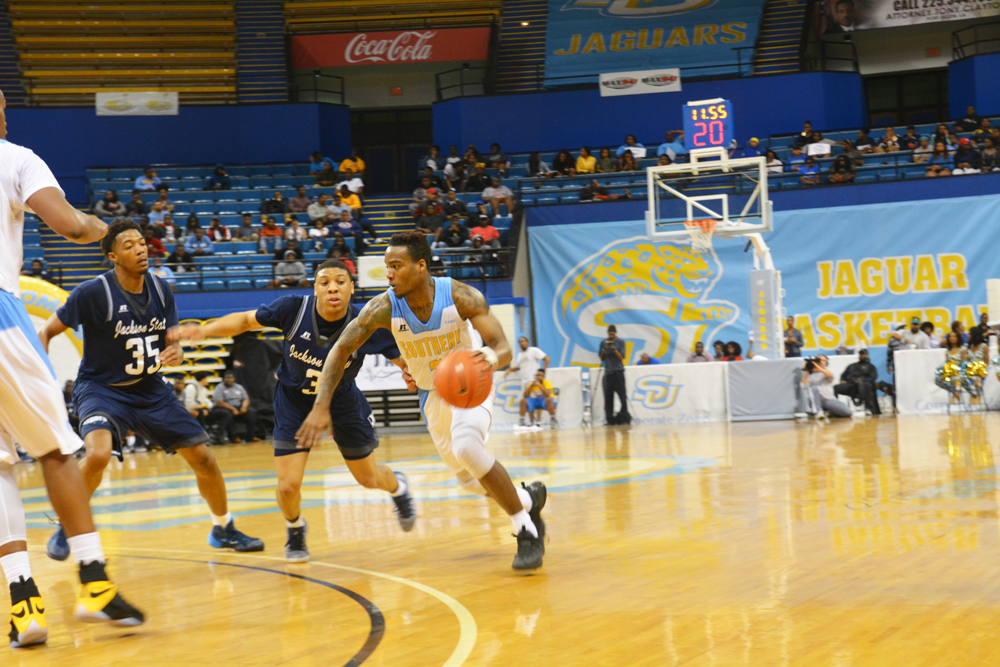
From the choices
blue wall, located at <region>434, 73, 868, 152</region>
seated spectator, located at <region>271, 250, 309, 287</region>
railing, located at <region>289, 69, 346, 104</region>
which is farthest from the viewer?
railing, located at <region>289, 69, 346, 104</region>

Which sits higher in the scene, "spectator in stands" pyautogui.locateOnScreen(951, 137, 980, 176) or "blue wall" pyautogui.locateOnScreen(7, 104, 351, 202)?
"blue wall" pyautogui.locateOnScreen(7, 104, 351, 202)

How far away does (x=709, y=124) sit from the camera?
19.2 meters

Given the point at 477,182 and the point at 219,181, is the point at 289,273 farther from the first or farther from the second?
the point at 477,182

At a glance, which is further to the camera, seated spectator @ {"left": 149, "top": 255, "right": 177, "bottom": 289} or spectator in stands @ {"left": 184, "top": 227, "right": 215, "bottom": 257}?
spectator in stands @ {"left": 184, "top": 227, "right": 215, "bottom": 257}

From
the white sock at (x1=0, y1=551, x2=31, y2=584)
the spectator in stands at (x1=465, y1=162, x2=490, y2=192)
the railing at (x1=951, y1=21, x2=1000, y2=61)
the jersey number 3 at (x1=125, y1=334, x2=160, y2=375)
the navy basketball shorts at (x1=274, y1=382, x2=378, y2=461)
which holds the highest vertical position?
the railing at (x1=951, y1=21, x2=1000, y2=61)

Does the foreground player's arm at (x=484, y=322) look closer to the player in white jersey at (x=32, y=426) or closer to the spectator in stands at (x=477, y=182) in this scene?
the player in white jersey at (x=32, y=426)

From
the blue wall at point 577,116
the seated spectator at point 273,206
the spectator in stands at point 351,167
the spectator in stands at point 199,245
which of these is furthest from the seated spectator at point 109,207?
the blue wall at point 577,116

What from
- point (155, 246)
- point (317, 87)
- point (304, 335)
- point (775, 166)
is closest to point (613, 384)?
point (775, 166)

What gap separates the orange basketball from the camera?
4.54m

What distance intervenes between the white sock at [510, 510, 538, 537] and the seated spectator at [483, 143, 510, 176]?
1907 cm

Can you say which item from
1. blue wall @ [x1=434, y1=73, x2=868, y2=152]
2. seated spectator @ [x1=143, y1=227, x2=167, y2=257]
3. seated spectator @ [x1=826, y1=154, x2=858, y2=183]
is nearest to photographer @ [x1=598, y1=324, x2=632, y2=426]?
seated spectator @ [x1=826, y1=154, x2=858, y2=183]

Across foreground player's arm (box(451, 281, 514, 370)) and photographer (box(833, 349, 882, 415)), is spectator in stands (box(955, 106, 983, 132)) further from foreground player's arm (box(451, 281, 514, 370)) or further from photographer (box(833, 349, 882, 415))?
foreground player's arm (box(451, 281, 514, 370))

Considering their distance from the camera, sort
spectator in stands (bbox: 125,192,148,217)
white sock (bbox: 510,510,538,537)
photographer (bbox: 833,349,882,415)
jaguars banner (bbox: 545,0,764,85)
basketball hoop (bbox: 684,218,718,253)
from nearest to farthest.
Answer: white sock (bbox: 510,510,538,537)
photographer (bbox: 833,349,882,415)
basketball hoop (bbox: 684,218,718,253)
spectator in stands (bbox: 125,192,148,217)
jaguars banner (bbox: 545,0,764,85)

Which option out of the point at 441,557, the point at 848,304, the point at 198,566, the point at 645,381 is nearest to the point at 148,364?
the point at 198,566
